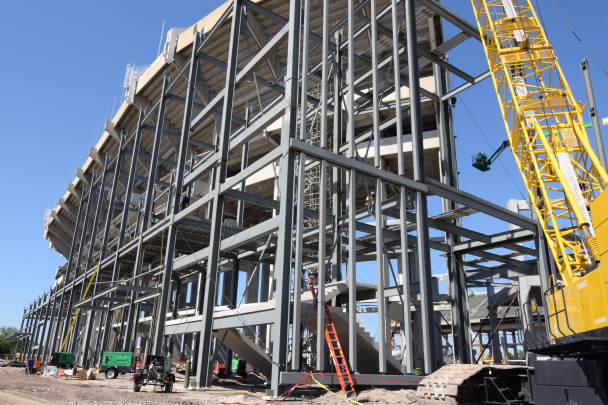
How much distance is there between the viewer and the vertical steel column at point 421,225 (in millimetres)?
15426

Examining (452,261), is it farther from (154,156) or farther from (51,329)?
(51,329)

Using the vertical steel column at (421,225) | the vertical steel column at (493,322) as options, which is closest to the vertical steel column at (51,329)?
the vertical steel column at (493,322)

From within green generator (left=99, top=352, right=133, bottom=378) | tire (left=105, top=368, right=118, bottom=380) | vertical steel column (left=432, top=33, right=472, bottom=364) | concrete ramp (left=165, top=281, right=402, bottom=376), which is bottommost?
tire (left=105, top=368, right=118, bottom=380)

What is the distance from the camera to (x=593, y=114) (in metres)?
17.9

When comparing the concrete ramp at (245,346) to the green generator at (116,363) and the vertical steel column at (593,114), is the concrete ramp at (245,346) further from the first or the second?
the vertical steel column at (593,114)

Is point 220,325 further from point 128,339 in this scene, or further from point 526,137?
point 526,137

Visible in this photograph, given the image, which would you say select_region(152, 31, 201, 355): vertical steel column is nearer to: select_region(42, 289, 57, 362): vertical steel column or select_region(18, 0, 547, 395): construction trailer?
select_region(18, 0, 547, 395): construction trailer

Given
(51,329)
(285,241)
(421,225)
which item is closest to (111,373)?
(285,241)

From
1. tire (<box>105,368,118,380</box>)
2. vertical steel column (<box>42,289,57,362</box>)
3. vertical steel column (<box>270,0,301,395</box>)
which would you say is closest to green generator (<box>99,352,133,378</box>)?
A: tire (<box>105,368,118,380</box>)

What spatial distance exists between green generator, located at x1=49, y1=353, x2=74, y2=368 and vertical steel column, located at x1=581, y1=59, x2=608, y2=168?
32886 mm

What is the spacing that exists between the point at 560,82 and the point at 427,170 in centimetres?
1189

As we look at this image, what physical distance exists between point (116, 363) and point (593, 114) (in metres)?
24.2

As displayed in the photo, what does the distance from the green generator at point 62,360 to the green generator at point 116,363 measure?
10007 millimetres

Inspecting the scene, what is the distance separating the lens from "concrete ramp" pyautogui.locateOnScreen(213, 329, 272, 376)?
17984 millimetres
